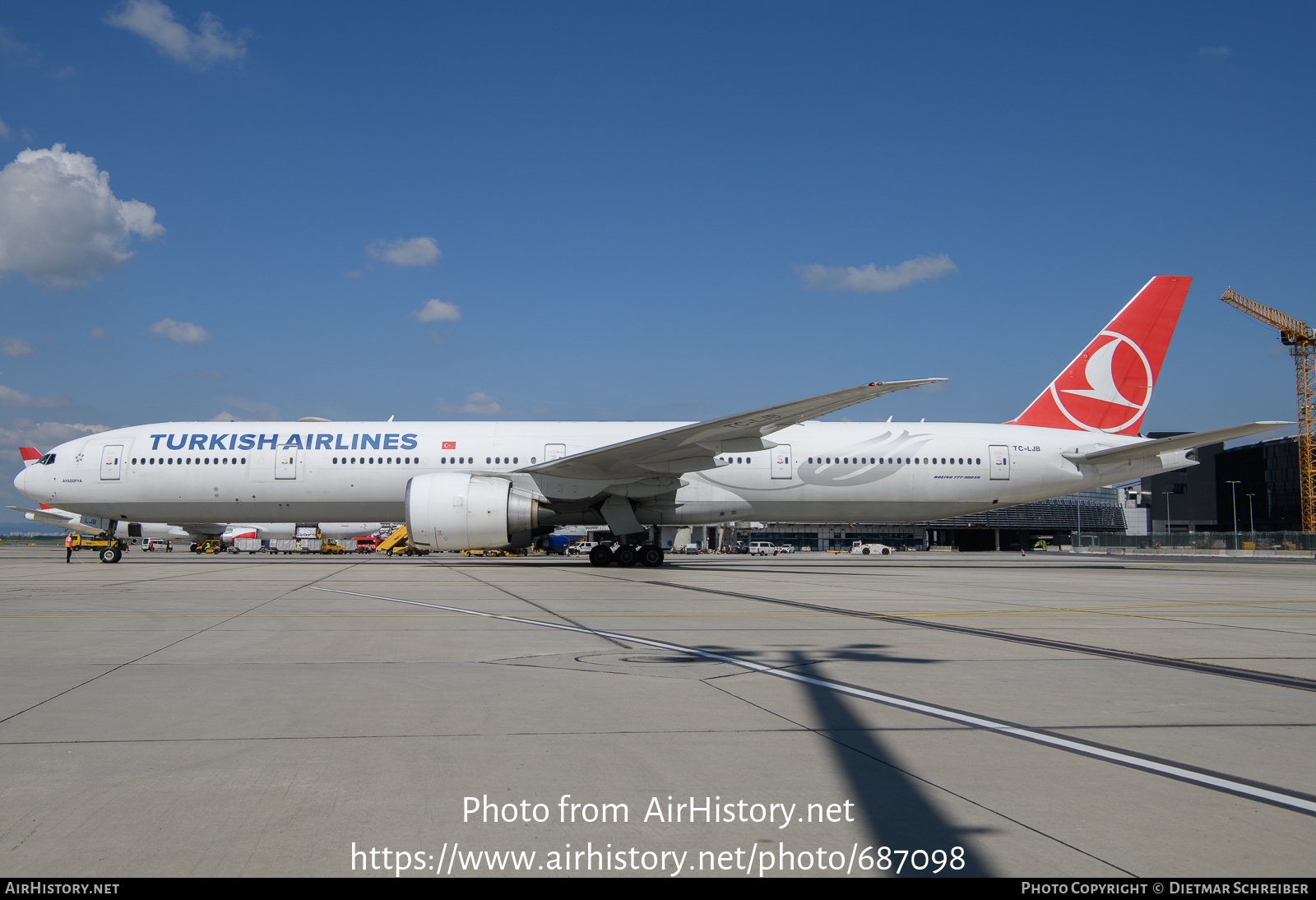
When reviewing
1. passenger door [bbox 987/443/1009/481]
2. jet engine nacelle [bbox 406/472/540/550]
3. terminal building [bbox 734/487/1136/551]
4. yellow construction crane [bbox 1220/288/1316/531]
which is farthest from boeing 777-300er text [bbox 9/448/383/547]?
yellow construction crane [bbox 1220/288/1316/531]

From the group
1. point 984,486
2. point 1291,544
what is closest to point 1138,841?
point 984,486

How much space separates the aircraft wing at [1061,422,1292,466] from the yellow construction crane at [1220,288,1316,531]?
2891 inches

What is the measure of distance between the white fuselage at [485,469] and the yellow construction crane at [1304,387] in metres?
74.5

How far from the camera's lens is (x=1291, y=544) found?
55.6 meters

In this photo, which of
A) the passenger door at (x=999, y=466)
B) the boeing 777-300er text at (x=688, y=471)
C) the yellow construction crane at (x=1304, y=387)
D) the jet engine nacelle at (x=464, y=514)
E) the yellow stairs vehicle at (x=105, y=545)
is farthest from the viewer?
the yellow construction crane at (x=1304, y=387)

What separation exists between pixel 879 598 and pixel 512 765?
9.59m

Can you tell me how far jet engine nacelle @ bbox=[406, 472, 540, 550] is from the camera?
17.9 m

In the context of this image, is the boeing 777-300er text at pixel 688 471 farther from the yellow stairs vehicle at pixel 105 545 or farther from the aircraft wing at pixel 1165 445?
the yellow stairs vehicle at pixel 105 545

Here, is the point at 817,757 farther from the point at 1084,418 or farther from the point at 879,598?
the point at 1084,418

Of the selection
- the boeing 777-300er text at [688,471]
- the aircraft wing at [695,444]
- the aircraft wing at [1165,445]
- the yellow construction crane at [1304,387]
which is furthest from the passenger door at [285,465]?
the yellow construction crane at [1304,387]

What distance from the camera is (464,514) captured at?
17906 mm

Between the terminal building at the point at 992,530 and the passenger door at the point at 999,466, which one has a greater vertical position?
the passenger door at the point at 999,466

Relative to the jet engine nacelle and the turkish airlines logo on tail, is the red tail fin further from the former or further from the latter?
the jet engine nacelle

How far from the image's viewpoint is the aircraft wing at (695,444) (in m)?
17.0
